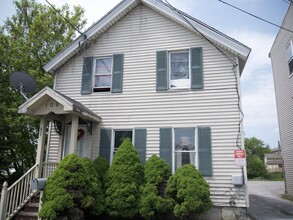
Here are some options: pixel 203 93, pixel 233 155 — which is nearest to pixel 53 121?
pixel 203 93

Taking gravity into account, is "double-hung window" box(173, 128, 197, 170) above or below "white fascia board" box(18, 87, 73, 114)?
below

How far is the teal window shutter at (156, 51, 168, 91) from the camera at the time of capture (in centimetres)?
938

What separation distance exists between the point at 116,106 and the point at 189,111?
2.84m

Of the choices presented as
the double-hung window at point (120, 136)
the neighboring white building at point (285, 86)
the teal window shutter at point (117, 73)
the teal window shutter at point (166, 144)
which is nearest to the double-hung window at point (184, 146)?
the teal window shutter at point (166, 144)

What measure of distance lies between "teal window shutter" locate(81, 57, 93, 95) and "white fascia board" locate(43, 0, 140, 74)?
→ 705mm

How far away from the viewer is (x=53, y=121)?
31.1 feet

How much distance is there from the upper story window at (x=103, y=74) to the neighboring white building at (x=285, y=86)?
10172 millimetres

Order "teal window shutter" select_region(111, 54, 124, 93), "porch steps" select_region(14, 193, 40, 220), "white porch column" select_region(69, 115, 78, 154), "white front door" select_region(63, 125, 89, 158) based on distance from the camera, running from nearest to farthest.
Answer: "porch steps" select_region(14, 193, 40, 220) < "white porch column" select_region(69, 115, 78, 154) < "white front door" select_region(63, 125, 89, 158) < "teal window shutter" select_region(111, 54, 124, 93)

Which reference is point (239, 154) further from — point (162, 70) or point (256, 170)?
point (256, 170)

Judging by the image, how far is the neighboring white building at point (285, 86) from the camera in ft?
45.9

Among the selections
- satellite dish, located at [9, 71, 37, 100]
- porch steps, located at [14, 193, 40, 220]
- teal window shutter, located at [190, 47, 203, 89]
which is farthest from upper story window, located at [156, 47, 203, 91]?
porch steps, located at [14, 193, 40, 220]

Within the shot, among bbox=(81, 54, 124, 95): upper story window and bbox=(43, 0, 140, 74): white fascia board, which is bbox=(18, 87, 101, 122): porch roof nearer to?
bbox=(81, 54, 124, 95): upper story window

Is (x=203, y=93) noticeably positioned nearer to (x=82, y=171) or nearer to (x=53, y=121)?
(x=82, y=171)

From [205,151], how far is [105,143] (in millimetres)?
3699
